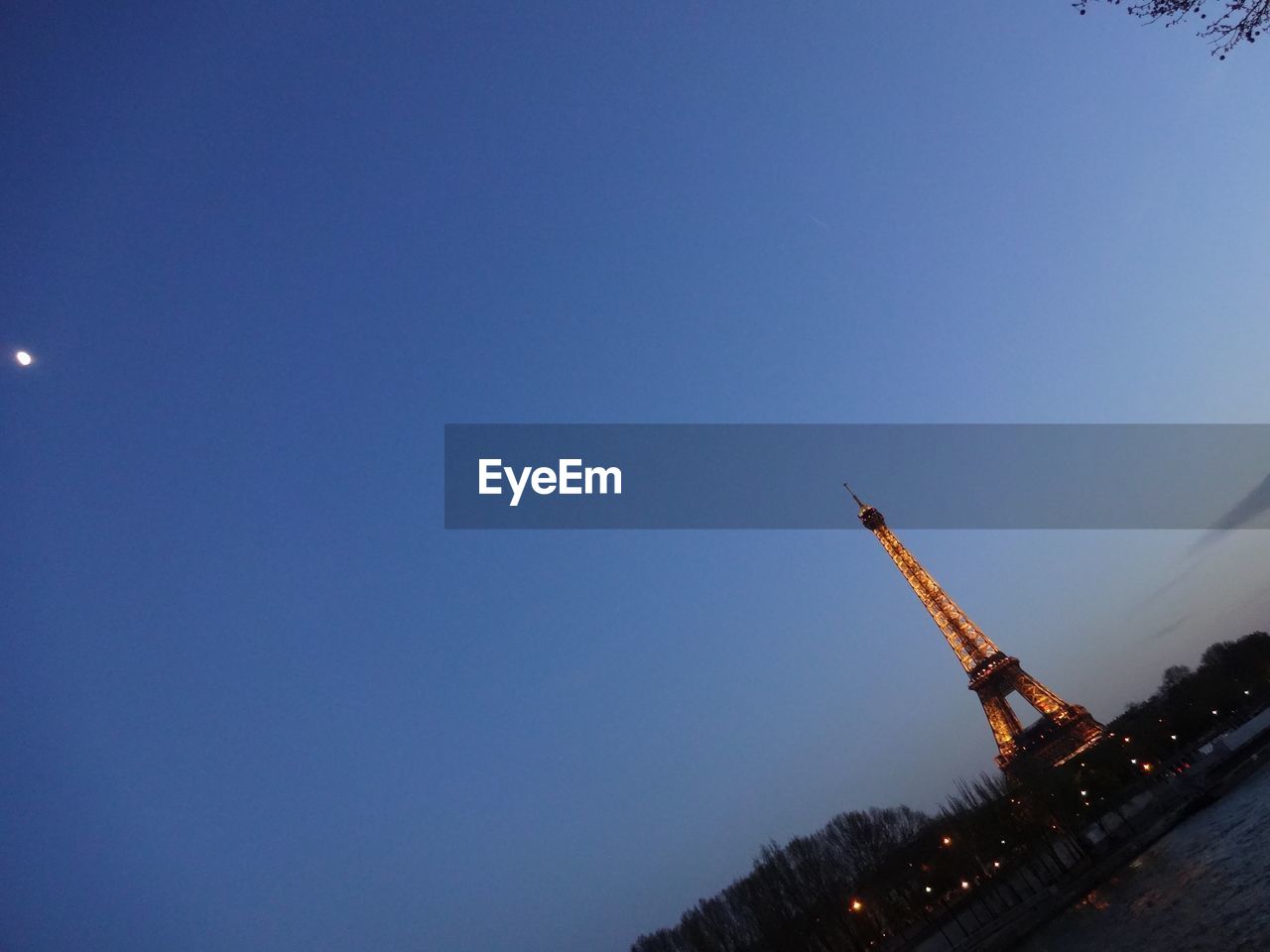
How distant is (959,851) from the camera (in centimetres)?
6122

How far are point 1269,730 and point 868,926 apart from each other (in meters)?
34.2

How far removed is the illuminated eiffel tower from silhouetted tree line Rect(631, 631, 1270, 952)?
2302mm

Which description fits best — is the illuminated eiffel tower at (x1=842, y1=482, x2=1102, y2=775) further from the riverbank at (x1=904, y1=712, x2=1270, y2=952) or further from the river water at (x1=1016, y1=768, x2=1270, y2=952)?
A: the river water at (x1=1016, y1=768, x2=1270, y2=952)

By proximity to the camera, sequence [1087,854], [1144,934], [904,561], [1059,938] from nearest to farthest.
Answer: [1144,934] → [1059,938] → [1087,854] → [904,561]

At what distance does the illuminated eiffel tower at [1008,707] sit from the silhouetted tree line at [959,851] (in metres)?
2.30

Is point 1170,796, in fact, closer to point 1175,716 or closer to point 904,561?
point 904,561

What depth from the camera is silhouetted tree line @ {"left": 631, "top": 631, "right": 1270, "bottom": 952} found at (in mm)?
54844

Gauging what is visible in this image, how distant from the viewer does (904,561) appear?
73.3m

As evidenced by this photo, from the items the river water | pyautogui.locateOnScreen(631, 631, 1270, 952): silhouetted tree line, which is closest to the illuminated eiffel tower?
pyautogui.locateOnScreen(631, 631, 1270, 952): silhouetted tree line

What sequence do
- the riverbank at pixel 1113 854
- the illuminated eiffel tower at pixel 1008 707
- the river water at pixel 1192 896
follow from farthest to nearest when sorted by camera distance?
the illuminated eiffel tower at pixel 1008 707
the riverbank at pixel 1113 854
the river water at pixel 1192 896

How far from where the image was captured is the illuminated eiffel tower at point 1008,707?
6259cm

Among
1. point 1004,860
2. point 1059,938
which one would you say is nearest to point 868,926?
point 1004,860

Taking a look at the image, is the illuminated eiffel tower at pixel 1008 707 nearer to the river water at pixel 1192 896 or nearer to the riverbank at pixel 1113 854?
the riverbank at pixel 1113 854

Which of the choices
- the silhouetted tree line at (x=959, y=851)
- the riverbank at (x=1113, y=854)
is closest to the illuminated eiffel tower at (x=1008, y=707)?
the silhouetted tree line at (x=959, y=851)
